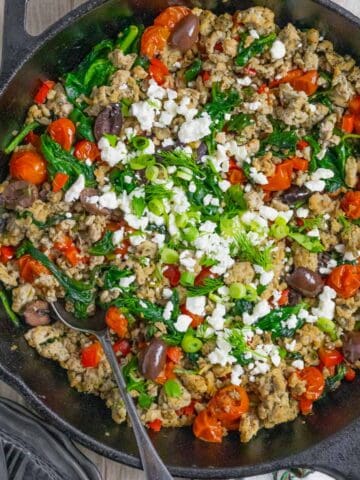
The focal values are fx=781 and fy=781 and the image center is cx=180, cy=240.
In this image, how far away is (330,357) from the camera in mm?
4066

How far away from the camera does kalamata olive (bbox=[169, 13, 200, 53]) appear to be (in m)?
3.96

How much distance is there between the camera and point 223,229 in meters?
4.00

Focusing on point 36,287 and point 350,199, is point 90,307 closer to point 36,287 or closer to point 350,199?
point 36,287

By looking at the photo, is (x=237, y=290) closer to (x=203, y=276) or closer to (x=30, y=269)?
(x=203, y=276)

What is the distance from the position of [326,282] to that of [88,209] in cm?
130

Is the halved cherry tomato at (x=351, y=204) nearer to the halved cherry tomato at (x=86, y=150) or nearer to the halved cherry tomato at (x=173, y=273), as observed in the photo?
the halved cherry tomato at (x=173, y=273)

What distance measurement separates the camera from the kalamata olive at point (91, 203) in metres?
3.94

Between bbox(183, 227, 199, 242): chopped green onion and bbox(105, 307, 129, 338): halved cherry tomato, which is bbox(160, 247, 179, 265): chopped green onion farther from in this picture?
bbox(105, 307, 129, 338): halved cherry tomato

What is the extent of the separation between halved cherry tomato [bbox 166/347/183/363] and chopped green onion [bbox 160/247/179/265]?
0.46 metres

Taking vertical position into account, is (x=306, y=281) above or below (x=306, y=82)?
below

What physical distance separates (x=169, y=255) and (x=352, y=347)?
1045mm

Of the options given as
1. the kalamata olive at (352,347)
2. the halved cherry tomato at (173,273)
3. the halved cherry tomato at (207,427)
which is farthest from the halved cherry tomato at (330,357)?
the halved cherry tomato at (173,273)

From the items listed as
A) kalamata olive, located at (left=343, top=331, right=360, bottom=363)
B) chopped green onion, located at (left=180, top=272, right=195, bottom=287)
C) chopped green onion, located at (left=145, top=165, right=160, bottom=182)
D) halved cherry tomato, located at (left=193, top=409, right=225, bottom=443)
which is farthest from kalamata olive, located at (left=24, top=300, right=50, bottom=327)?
kalamata olive, located at (left=343, top=331, right=360, bottom=363)

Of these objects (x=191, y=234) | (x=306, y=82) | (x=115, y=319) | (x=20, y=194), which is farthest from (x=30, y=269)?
(x=306, y=82)
